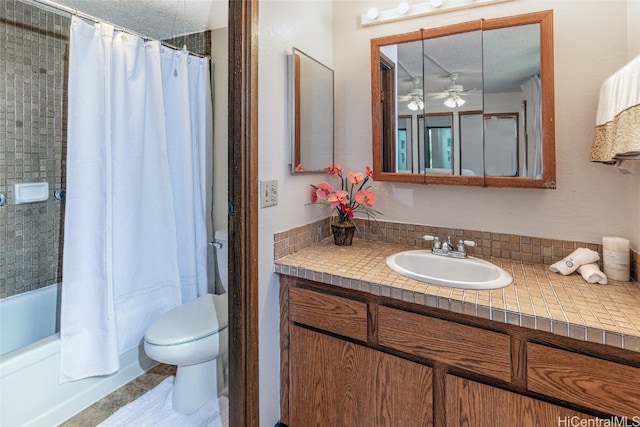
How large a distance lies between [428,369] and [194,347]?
1.09m

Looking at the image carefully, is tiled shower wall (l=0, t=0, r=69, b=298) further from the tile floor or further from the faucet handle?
the faucet handle

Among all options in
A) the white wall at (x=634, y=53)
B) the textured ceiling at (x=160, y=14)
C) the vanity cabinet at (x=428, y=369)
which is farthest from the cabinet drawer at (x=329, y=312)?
the textured ceiling at (x=160, y=14)

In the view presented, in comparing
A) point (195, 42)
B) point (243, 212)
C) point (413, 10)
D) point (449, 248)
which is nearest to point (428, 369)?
point (449, 248)

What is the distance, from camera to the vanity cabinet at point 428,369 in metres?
0.93

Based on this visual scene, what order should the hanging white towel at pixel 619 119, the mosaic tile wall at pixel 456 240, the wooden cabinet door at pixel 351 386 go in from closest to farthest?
the hanging white towel at pixel 619 119, the wooden cabinet door at pixel 351 386, the mosaic tile wall at pixel 456 240

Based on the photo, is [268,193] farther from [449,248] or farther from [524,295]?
[524,295]

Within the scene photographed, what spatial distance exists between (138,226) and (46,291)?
0.77 meters

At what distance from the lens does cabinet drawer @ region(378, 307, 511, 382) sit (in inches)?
40.9

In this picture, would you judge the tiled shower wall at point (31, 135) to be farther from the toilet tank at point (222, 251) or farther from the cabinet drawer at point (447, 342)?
the cabinet drawer at point (447, 342)

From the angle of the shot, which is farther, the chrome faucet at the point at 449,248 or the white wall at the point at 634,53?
the chrome faucet at the point at 449,248

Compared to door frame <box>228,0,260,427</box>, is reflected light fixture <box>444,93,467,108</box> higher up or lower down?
higher up

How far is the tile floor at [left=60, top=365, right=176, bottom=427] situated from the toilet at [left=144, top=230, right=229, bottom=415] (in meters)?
0.27

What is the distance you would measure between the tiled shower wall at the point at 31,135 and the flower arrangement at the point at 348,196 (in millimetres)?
1623

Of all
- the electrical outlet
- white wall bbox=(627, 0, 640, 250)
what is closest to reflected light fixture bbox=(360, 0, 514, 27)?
white wall bbox=(627, 0, 640, 250)
